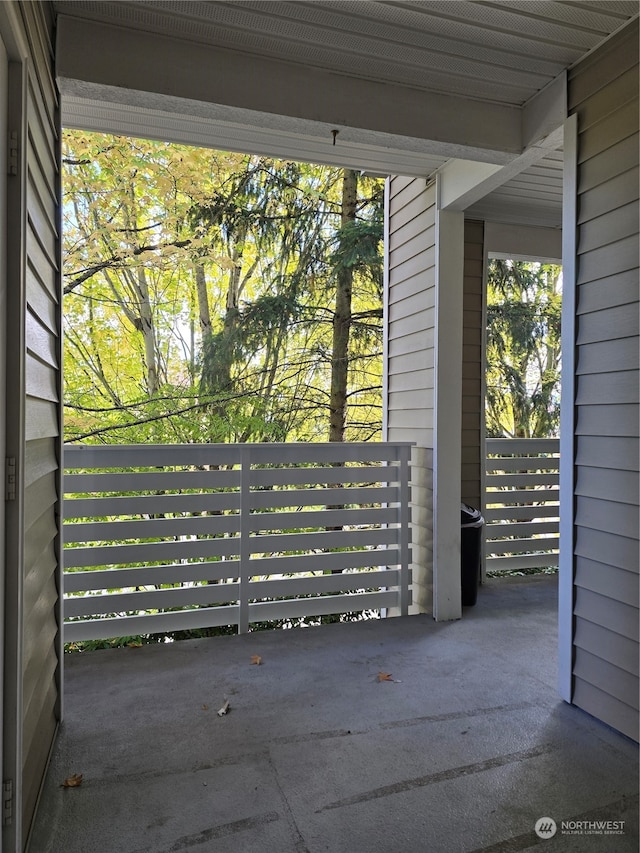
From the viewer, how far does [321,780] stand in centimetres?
184

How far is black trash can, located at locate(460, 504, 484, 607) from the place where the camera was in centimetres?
368

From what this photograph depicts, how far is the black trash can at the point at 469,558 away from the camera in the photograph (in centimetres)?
368

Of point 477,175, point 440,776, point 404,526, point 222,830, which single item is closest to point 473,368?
point 404,526

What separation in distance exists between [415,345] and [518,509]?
6.21ft

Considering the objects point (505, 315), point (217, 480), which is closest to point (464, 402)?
point (217, 480)

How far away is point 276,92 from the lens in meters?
2.31

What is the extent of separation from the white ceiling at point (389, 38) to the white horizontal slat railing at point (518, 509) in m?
2.80

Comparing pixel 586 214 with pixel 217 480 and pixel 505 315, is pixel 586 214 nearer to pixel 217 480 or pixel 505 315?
pixel 217 480

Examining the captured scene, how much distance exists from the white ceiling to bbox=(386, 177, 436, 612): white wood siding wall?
100cm

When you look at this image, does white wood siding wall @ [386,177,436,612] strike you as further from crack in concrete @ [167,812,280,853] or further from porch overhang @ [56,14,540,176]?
crack in concrete @ [167,812,280,853]

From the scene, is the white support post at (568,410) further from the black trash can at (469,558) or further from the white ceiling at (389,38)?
the black trash can at (469,558)

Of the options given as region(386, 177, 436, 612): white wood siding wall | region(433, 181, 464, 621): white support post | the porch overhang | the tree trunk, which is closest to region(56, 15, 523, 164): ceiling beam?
the porch overhang

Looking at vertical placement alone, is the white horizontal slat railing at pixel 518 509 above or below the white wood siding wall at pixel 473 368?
below

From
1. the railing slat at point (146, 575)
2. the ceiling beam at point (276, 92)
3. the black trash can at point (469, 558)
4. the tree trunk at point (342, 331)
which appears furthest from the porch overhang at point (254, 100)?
the tree trunk at point (342, 331)
